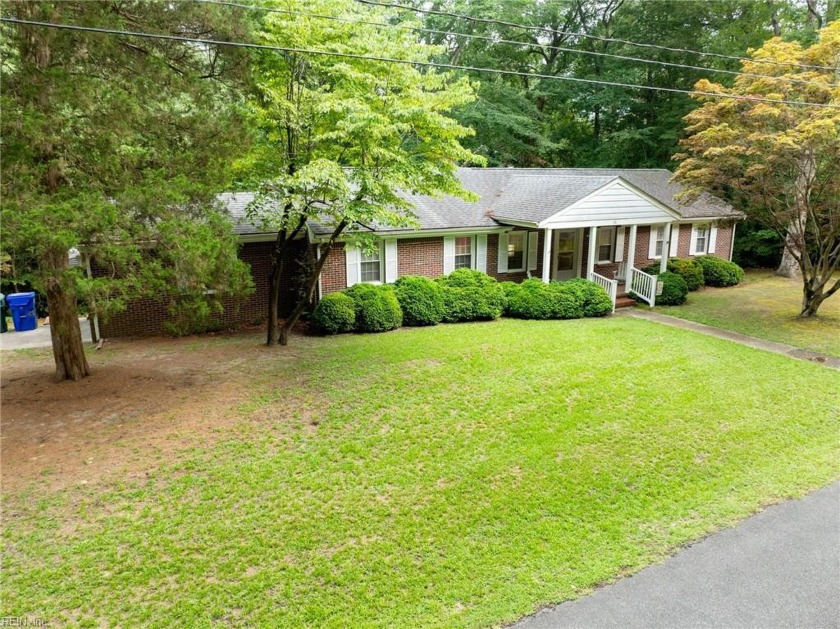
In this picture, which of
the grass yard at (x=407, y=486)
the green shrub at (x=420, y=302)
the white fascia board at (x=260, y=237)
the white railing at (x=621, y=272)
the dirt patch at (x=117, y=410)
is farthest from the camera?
the white railing at (x=621, y=272)

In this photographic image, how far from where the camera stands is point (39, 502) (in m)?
6.23

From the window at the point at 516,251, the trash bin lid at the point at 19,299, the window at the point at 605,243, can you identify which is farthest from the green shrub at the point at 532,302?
the trash bin lid at the point at 19,299

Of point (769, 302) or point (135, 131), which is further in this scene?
point (769, 302)

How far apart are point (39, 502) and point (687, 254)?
22.5 m

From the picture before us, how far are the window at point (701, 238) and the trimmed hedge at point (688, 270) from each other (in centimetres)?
236

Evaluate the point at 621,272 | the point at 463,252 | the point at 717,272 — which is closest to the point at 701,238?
the point at 717,272

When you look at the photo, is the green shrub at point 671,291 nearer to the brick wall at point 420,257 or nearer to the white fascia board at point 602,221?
the white fascia board at point 602,221

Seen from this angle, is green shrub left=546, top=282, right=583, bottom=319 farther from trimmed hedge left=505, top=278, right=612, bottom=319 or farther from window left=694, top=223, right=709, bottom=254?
window left=694, top=223, right=709, bottom=254

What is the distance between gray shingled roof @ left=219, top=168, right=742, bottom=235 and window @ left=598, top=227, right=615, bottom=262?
6.17 feet

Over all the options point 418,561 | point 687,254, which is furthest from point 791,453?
point 687,254

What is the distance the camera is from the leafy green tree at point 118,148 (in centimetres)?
673

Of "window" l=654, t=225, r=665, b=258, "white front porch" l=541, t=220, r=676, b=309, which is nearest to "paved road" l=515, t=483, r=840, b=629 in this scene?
"white front porch" l=541, t=220, r=676, b=309

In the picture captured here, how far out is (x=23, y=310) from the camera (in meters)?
14.2

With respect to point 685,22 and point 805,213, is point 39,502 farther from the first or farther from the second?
point 685,22
